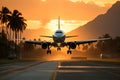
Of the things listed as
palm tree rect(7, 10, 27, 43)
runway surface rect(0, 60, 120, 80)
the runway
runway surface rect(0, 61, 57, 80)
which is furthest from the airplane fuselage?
palm tree rect(7, 10, 27, 43)

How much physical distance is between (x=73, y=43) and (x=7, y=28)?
97583 mm

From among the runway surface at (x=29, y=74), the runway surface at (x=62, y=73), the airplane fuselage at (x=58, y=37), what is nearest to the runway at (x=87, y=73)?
the runway surface at (x=62, y=73)

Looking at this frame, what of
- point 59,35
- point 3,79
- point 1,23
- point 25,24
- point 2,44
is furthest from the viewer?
point 25,24

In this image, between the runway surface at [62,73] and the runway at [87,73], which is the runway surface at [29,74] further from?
the runway at [87,73]

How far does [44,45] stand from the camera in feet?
282

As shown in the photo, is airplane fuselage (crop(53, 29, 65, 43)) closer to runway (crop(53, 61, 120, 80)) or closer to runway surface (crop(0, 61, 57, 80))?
runway (crop(53, 61, 120, 80))

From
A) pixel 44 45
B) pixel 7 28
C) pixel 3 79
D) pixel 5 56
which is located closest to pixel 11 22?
pixel 7 28

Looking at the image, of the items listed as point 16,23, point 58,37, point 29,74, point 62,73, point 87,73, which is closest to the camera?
point 29,74

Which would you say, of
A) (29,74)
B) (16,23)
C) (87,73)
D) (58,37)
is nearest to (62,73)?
(87,73)

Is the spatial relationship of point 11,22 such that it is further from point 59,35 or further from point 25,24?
point 59,35

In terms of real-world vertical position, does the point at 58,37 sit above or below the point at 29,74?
above

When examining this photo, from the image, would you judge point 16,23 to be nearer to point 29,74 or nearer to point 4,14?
point 4,14

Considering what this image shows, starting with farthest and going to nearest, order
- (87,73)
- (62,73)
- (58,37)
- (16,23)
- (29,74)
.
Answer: (16,23) → (58,37) → (87,73) → (62,73) → (29,74)

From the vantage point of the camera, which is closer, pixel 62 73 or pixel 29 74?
pixel 29 74
